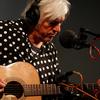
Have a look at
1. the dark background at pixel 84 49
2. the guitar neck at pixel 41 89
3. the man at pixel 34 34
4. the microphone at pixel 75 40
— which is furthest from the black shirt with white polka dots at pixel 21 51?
the dark background at pixel 84 49

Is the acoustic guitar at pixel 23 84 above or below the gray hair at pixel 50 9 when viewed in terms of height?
below

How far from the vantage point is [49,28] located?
5.93 feet

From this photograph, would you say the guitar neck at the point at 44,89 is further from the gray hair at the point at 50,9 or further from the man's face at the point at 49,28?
the gray hair at the point at 50,9

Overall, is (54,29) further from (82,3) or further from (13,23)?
(82,3)

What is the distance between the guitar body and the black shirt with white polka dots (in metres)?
0.07

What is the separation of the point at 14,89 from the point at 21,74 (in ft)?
0.32

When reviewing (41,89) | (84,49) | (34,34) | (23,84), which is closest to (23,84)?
(23,84)

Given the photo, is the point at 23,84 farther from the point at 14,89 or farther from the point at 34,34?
the point at 34,34

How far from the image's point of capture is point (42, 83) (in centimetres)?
180

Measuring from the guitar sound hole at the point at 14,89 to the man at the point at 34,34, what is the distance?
0.48ft

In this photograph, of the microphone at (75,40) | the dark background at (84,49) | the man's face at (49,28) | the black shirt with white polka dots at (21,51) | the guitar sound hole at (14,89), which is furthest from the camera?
the dark background at (84,49)

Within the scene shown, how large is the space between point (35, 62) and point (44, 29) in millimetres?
192

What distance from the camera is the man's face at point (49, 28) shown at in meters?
1.80

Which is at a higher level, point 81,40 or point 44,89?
point 81,40
